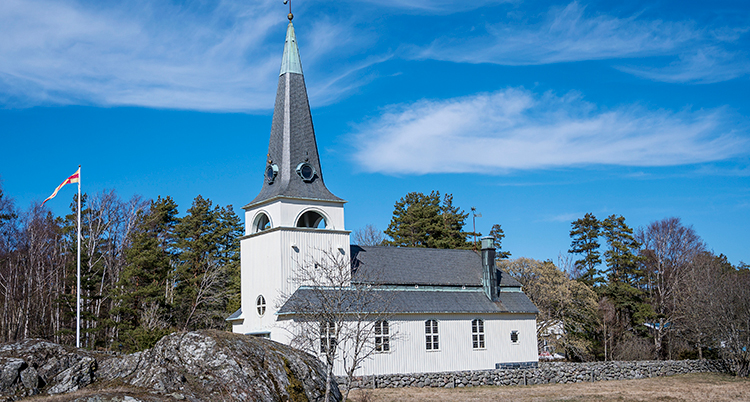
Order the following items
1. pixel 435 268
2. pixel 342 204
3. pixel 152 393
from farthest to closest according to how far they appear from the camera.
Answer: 1. pixel 435 268
2. pixel 342 204
3. pixel 152 393

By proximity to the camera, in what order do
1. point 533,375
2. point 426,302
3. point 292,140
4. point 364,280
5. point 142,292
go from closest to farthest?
point 364,280, point 533,375, point 426,302, point 292,140, point 142,292

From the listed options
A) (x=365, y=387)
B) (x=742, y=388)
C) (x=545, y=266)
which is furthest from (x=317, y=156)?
(x=742, y=388)

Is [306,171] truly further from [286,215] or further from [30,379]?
[30,379]

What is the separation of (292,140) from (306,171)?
1.72m

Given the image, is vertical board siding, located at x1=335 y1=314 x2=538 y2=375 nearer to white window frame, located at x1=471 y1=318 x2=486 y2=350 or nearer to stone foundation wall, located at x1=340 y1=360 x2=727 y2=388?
white window frame, located at x1=471 y1=318 x2=486 y2=350

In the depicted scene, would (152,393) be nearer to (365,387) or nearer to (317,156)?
(365,387)

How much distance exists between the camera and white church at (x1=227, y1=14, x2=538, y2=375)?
29438 mm

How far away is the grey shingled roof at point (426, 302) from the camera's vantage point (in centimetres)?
2759

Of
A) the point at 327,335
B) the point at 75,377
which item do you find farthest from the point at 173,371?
the point at 327,335

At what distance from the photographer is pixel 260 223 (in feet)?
106

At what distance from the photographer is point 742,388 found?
26.8 meters

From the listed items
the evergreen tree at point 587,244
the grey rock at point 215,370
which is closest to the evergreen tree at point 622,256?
the evergreen tree at point 587,244

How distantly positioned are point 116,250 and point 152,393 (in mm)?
38740

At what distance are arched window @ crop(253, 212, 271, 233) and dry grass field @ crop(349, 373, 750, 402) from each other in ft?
34.6
